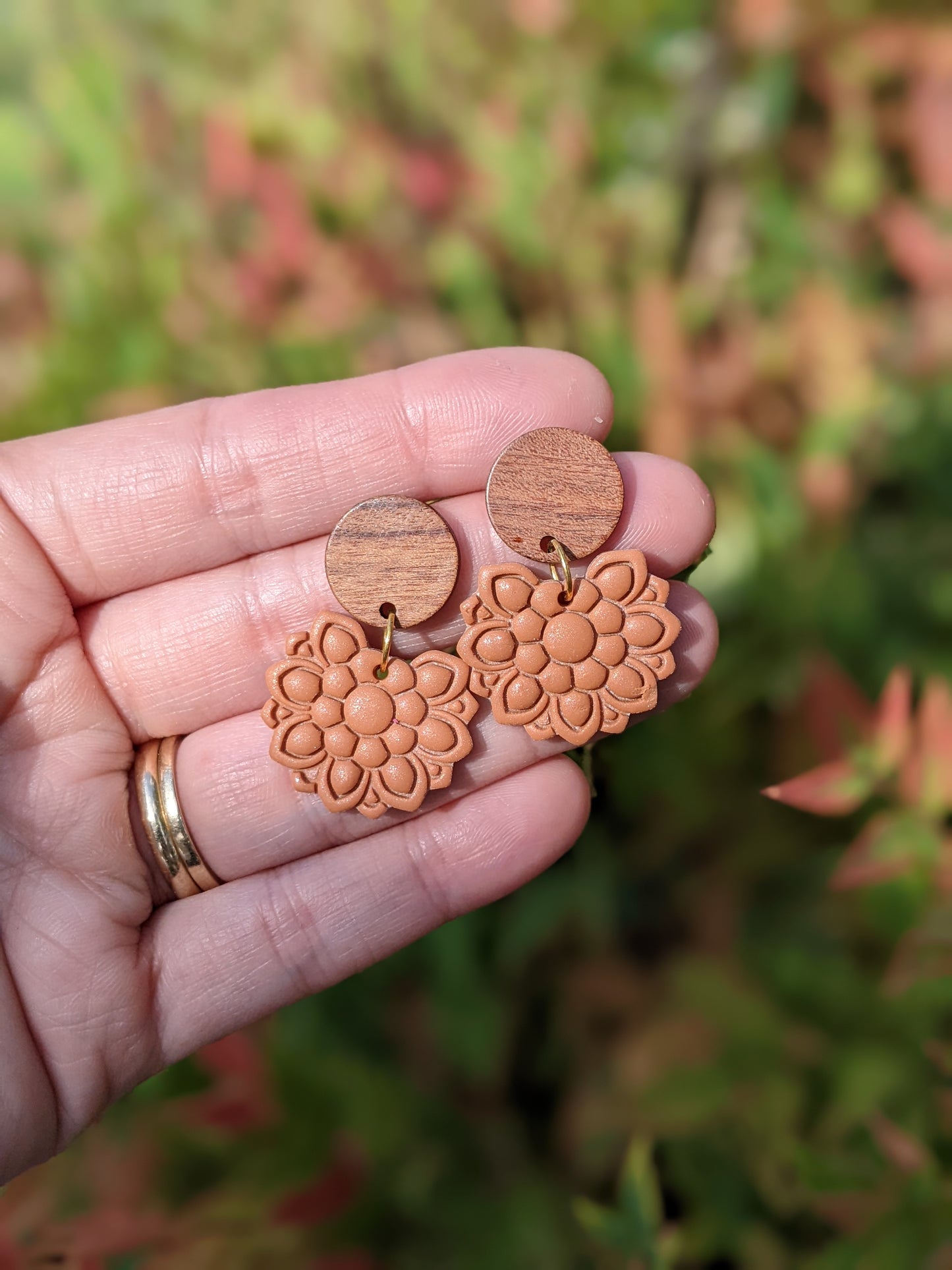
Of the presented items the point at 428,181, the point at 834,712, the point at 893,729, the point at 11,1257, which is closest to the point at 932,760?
the point at 893,729

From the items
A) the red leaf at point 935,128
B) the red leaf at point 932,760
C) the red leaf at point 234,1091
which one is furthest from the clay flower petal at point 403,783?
the red leaf at point 935,128

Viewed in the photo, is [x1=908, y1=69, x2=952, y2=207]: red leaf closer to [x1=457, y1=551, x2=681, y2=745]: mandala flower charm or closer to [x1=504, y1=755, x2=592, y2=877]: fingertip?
[x1=457, y1=551, x2=681, y2=745]: mandala flower charm

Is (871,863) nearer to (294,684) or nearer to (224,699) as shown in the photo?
(294,684)

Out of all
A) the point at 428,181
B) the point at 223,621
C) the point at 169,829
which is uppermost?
the point at 428,181

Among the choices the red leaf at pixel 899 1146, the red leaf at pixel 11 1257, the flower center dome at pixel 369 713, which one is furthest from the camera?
the flower center dome at pixel 369 713

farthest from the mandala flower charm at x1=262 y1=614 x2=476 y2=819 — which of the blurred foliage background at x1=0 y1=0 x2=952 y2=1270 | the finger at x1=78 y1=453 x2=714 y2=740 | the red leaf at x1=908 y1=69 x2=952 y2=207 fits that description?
the red leaf at x1=908 y1=69 x2=952 y2=207

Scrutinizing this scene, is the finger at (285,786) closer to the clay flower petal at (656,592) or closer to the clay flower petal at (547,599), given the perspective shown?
the clay flower petal at (656,592)
